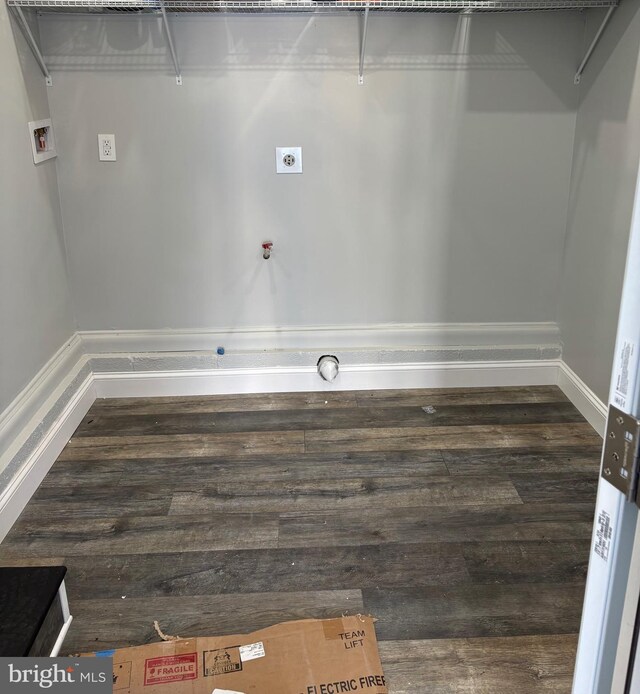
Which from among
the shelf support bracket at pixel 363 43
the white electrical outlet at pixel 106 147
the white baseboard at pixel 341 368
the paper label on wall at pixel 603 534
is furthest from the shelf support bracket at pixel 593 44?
the paper label on wall at pixel 603 534

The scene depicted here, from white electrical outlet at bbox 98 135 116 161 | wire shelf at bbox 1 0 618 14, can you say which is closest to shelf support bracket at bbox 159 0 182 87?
wire shelf at bbox 1 0 618 14

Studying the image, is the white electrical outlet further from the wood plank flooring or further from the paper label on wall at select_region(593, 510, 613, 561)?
the paper label on wall at select_region(593, 510, 613, 561)

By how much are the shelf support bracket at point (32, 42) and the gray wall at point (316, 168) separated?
0.05 meters

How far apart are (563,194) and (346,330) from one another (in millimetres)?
1107

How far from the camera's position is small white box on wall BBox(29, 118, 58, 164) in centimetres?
248

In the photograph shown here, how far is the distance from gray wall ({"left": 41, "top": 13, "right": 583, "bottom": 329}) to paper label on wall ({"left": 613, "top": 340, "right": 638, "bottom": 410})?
2.27 m

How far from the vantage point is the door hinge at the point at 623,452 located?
2.21 feet

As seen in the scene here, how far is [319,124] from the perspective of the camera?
9.06 feet

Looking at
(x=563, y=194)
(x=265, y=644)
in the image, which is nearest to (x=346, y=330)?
(x=563, y=194)

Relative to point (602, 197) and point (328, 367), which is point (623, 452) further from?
point (328, 367)

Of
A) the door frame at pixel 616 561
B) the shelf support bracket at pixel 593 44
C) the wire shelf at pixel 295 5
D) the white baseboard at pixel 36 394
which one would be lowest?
the white baseboard at pixel 36 394

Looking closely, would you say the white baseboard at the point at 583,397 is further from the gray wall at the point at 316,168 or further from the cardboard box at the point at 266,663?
the cardboard box at the point at 266,663

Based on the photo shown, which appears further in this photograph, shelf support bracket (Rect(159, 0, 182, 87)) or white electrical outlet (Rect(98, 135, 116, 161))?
white electrical outlet (Rect(98, 135, 116, 161))

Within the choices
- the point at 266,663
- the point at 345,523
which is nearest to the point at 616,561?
the point at 266,663
